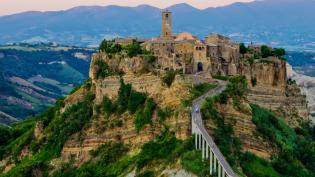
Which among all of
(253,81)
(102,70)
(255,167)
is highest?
(102,70)

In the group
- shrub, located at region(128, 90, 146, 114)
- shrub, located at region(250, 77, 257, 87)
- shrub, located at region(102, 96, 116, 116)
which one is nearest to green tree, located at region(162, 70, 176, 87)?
shrub, located at region(128, 90, 146, 114)

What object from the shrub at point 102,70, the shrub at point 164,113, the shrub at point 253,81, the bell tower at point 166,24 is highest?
the bell tower at point 166,24

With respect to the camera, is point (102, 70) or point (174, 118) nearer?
point (174, 118)

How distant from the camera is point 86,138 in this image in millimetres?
59719

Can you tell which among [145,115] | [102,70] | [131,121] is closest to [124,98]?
[131,121]

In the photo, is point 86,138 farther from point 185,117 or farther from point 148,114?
point 185,117

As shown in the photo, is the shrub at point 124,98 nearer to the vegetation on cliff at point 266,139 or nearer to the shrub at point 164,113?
the shrub at point 164,113

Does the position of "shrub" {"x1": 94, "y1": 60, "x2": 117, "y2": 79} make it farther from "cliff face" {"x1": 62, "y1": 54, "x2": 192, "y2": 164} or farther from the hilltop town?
"cliff face" {"x1": 62, "y1": 54, "x2": 192, "y2": 164}

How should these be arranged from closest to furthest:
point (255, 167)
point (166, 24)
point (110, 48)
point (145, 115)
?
1. point (255, 167)
2. point (145, 115)
3. point (110, 48)
4. point (166, 24)

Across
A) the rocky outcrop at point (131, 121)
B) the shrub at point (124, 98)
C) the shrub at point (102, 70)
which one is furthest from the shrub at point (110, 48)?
the shrub at point (124, 98)

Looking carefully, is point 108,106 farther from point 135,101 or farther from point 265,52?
point 265,52

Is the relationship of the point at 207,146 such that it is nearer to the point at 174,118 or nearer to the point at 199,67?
the point at 174,118

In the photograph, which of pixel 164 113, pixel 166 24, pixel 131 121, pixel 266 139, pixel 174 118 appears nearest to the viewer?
pixel 174 118

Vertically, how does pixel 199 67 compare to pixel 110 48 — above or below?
below
